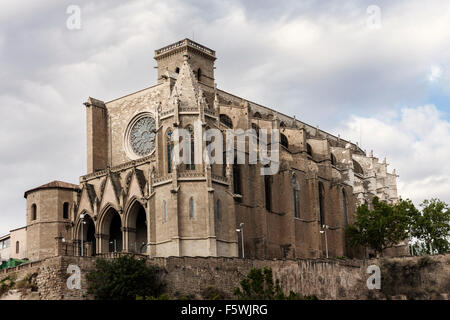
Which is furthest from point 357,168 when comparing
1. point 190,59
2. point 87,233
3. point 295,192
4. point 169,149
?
point 169,149

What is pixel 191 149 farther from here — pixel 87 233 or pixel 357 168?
pixel 357 168

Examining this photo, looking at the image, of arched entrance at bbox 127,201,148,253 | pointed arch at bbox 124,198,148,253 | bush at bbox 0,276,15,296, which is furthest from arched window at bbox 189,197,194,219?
bush at bbox 0,276,15,296

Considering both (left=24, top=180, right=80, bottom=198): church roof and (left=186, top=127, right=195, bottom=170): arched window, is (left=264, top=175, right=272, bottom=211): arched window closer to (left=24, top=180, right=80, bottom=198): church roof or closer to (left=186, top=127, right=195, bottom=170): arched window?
(left=186, top=127, right=195, bottom=170): arched window

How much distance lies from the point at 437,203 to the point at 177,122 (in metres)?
29.6

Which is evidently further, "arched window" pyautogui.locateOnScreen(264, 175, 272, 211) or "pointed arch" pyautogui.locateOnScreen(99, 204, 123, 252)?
"arched window" pyautogui.locateOnScreen(264, 175, 272, 211)

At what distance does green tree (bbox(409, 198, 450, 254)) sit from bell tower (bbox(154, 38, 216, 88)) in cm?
2539

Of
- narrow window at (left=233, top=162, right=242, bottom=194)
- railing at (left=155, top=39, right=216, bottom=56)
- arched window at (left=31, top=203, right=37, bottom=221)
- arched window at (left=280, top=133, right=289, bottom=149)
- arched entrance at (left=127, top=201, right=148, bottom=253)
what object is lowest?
arched entrance at (left=127, top=201, right=148, bottom=253)

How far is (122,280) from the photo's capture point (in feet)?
173

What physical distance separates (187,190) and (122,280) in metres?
12.1

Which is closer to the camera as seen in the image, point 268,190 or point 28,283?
point 28,283

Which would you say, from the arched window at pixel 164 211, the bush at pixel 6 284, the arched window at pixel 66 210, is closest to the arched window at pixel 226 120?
the arched window at pixel 164 211

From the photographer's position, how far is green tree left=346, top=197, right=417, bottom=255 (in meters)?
77.6

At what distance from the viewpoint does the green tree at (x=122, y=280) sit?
51969 millimetres
